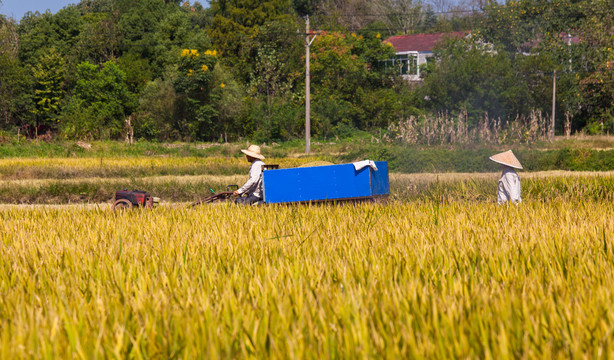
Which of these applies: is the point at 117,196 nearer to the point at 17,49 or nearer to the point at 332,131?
the point at 332,131

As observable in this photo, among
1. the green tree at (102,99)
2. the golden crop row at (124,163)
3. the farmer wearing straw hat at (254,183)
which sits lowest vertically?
the golden crop row at (124,163)

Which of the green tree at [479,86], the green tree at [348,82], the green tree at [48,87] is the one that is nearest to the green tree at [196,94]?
the green tree at [348,82]

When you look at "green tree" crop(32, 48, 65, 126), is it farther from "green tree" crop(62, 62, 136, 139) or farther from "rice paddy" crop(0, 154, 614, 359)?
"rice paddy" crop(0, 154, 614, 359)

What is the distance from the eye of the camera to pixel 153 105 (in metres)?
35.2

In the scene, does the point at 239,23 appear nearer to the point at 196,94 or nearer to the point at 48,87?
the point at 196,94

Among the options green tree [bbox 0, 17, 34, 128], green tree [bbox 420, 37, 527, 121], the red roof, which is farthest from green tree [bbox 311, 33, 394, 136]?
green tree [bbox 0, 17, 34, 128]

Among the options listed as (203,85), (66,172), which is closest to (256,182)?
(66,172)

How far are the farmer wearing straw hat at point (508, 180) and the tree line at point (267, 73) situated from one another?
25.3 m

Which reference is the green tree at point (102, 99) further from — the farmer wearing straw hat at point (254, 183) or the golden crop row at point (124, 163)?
Result: the farmer wearing straw hat at point (254, 183)

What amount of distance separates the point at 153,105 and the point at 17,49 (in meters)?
12.6

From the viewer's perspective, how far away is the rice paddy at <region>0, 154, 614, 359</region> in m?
2.38

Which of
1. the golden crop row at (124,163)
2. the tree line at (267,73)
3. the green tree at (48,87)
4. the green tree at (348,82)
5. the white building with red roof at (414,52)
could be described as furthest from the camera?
the white building with red roof at (414,52)

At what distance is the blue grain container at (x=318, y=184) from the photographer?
27.0 feet

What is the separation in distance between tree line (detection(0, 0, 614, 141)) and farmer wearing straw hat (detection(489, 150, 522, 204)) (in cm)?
2534
